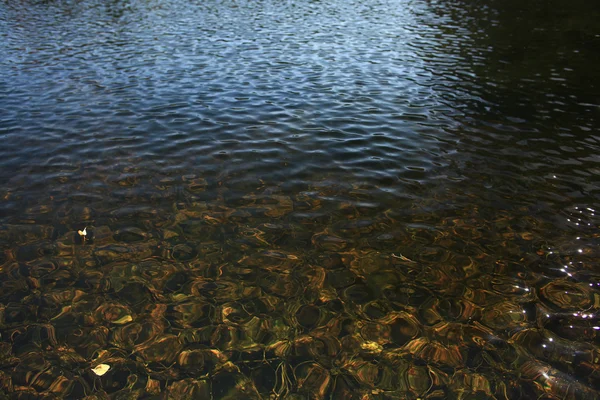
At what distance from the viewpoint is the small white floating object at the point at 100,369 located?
6.85m

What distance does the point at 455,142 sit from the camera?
15508mm

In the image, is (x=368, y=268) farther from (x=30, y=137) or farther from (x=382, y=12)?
(x=382, y=12)

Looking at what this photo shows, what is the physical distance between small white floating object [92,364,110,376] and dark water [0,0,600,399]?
71 millimetres

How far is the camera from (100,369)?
6.90 m

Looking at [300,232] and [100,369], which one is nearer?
[100,369]

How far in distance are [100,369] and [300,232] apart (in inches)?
206

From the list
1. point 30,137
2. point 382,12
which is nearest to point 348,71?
point 30,137

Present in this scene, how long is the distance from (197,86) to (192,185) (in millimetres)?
10684

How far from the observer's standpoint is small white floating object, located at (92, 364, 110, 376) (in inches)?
270

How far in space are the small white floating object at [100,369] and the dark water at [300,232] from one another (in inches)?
2.8

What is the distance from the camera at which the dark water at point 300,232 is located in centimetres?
700

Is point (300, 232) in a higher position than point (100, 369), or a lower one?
higher

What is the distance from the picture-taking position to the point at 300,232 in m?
10.4

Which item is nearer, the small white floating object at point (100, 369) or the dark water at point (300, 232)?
the small white floating object at point (100, 369)
